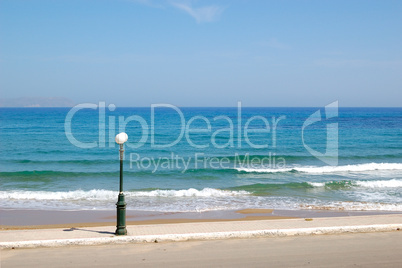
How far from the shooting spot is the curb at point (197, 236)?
8102 mm

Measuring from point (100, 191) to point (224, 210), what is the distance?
18.6ft

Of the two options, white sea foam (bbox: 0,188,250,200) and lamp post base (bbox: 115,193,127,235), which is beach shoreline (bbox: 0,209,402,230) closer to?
white sea foam (bbox: 0,188,250,200)

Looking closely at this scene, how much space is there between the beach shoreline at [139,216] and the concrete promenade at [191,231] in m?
1.81

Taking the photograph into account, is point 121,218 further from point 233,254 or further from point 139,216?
point 139,216

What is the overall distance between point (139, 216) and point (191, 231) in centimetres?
356

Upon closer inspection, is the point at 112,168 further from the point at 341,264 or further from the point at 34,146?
the point at 341,264

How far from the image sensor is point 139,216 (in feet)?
40.1

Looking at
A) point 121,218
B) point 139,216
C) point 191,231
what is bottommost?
point 139,216

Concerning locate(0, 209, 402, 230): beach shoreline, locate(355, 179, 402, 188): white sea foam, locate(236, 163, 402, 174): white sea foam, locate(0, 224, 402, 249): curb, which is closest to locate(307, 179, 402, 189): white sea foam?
locate(355, 179, 402, 188): white sea foam

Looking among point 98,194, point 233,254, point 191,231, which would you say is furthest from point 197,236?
point 98,194

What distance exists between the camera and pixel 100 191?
1616 cm

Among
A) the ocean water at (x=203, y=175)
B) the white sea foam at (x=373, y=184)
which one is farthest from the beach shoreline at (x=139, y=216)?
the white sea foam at (x=373, y=184)

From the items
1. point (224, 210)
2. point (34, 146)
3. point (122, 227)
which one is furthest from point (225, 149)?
point (122, 227)

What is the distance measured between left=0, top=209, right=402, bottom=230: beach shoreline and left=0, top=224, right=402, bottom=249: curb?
2776 millimetres
